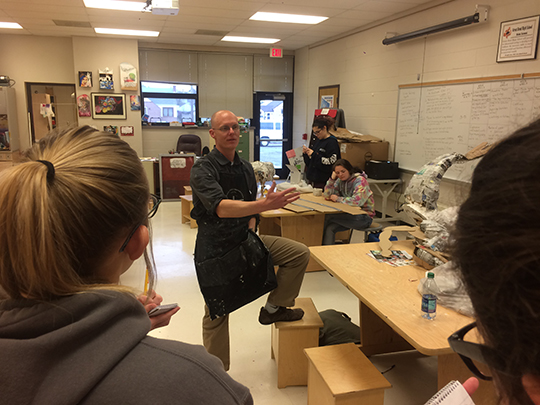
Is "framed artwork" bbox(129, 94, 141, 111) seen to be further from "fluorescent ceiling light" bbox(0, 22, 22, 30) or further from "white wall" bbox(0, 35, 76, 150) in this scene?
"fluorescent ceiling light" bbox(0, 22, 22, 30)

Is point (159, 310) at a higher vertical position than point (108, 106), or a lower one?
lower

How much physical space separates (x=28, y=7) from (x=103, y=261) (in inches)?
253

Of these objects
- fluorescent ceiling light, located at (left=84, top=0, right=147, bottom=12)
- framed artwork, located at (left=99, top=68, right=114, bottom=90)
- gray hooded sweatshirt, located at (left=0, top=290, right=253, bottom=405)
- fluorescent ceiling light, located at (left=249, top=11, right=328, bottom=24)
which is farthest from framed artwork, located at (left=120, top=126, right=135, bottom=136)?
gray hooded sweatshirt, located at (left=0, top=290, right=253, bottom=405)

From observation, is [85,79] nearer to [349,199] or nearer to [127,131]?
[127,131]

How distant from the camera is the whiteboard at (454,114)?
161 inches

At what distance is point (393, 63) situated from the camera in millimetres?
5941

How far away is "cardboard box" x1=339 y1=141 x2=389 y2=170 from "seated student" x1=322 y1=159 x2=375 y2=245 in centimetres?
173

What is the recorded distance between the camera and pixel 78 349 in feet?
2.02

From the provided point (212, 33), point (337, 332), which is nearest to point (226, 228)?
point (337, 332)

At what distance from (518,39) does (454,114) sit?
3.44 ft

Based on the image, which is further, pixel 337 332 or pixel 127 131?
pixel 127 131

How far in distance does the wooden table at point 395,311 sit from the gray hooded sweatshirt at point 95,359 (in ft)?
3.72

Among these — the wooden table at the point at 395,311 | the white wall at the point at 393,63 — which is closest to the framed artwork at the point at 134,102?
the white wall at the point at 393,63

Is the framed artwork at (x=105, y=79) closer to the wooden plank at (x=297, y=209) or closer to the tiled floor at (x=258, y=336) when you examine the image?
the tiled floor at (x=258, y=336)
